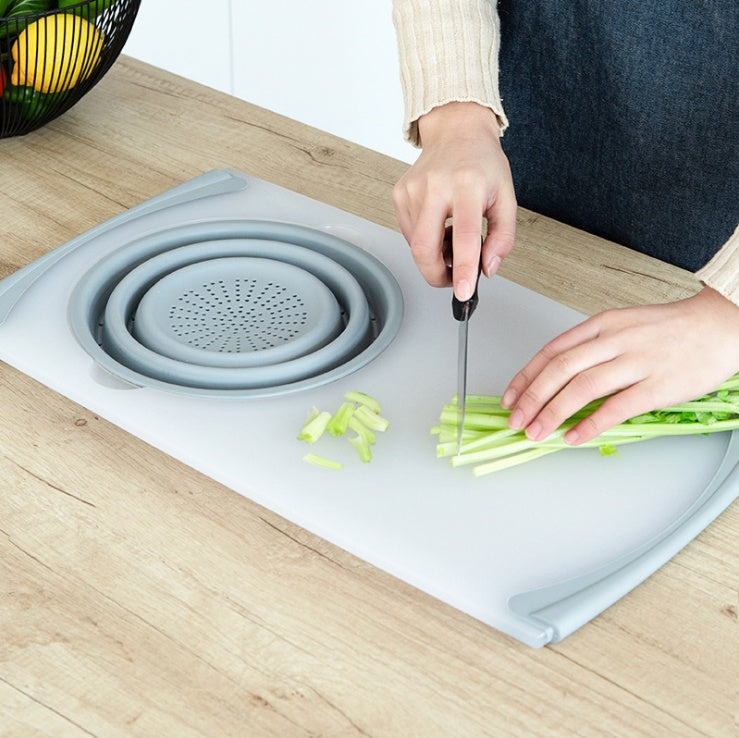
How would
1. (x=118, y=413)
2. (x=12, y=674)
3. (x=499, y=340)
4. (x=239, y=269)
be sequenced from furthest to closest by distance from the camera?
(x=239, y=269)
(x=499, y=340)
(x=118, y=413)
(x=12, y=674)

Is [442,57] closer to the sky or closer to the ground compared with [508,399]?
closer to the sky

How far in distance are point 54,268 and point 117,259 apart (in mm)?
67

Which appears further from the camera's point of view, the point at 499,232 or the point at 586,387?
the point at 499,232

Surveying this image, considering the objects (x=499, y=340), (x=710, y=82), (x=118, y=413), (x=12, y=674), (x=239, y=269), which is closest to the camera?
(x=12, y=674)

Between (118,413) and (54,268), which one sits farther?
(54,268)

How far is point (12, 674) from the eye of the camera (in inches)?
29.0

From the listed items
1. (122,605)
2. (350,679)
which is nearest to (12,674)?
(122,605)

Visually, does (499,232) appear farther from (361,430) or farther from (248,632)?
(248,632)

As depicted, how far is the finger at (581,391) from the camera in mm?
891

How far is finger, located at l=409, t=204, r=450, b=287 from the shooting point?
101cm

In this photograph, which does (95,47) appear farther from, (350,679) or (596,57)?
(350,679)

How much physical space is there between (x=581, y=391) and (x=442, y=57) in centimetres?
47

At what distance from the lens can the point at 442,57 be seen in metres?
1.18

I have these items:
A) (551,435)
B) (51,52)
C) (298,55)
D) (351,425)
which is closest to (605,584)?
(551,435)
